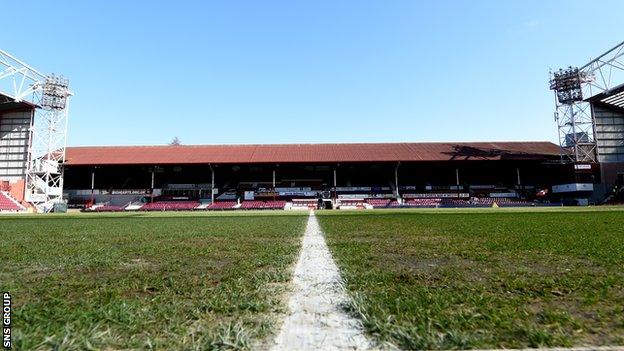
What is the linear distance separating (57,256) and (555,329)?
5118 mm

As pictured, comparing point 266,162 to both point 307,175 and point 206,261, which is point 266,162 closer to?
point 307,175

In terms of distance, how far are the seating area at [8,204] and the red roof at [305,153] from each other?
7170 mm

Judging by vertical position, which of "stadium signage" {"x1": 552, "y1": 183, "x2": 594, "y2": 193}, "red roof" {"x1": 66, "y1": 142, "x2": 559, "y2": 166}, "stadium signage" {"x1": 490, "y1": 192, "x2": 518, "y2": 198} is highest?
"red roof" {"x1": 66, "y1": 142, "x2": 559, "y2": 166}

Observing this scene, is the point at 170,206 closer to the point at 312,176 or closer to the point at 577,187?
the point at 312,176

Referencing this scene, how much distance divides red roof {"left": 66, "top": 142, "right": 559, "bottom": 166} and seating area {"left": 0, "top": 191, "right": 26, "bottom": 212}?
23.5 feet

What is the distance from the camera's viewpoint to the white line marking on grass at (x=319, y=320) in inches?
64.2

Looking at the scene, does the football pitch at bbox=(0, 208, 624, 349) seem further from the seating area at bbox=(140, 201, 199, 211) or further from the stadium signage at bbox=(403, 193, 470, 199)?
the stadium signage at bbox=(403, 193, 470, 199)

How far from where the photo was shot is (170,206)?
1769 inches

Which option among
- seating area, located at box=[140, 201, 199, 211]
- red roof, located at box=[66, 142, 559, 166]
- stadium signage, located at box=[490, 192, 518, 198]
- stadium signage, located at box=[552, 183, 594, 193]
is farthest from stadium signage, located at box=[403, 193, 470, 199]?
seating area, located at box=[140, 201, 199, 211]

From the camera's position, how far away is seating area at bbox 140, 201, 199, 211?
44.0m

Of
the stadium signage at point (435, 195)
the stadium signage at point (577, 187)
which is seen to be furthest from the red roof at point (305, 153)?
the stadium signage at point (577, 187)

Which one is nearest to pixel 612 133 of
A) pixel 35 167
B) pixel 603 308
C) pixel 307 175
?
pixel 307 175

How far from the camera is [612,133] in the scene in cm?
4662

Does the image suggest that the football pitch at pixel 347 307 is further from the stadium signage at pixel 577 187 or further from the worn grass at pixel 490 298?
the stadium signage at pixel 577 187
